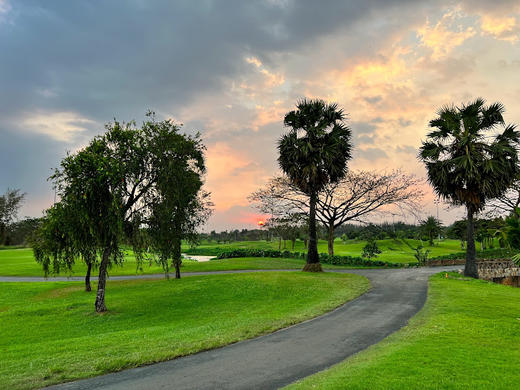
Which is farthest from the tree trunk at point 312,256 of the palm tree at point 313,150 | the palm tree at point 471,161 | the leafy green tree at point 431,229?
the leafy green tree at point 431,229

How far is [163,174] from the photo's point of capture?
1880 cm

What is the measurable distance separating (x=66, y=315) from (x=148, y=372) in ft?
43.9

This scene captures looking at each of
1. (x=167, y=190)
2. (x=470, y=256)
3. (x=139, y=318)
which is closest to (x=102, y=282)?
(x=139, y=318)

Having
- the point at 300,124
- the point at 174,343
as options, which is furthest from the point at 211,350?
the point at 300,124

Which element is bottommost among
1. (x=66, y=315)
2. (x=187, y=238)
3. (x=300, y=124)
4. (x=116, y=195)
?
(x=66, y=315)

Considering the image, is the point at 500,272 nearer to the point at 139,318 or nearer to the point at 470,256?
the point at 470,256

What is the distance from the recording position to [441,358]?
→ 26.2ft

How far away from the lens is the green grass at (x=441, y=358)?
259 inches

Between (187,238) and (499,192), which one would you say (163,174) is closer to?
(187,238)

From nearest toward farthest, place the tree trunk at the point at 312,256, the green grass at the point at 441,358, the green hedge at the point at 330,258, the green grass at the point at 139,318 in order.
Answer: the green grass at the point at 441,358
the green grass at the point at 139,318
the tree trunk at the point at 312,256
the green hedge at the point at 330,258

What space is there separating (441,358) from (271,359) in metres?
4.30

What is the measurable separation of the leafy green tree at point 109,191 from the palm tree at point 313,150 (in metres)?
13.5

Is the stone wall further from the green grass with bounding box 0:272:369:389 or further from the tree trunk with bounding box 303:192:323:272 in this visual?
the tree trunk with bounding box 303:192:323:272

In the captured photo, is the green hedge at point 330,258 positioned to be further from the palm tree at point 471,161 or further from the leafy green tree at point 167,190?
the leafy green tree at point 167,190
